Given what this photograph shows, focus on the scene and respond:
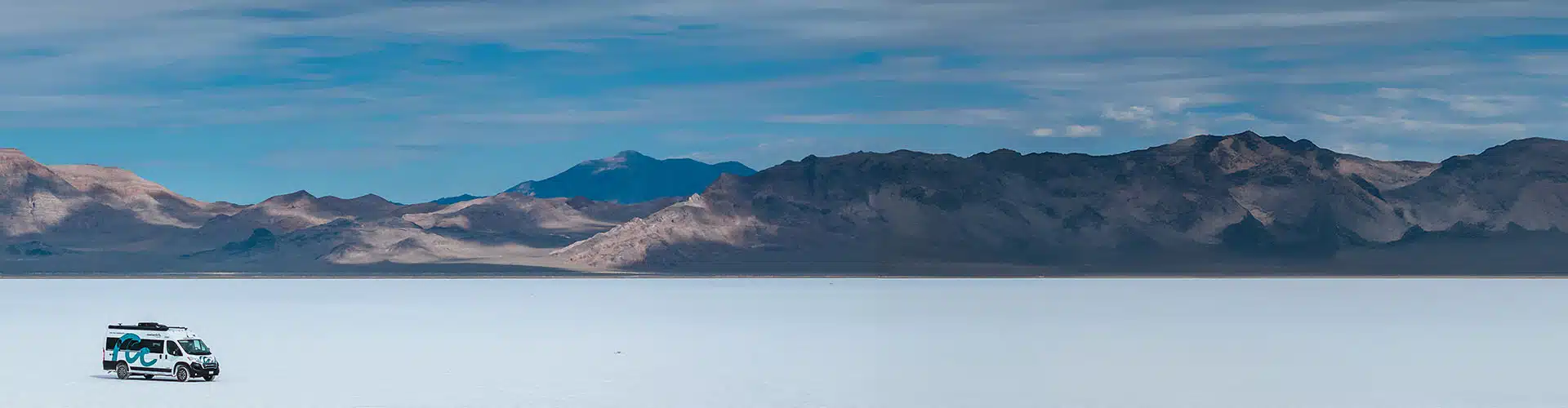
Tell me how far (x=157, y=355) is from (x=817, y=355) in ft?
54.5

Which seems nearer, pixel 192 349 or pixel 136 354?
pixel 136 354

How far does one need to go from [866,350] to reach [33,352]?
21085mm

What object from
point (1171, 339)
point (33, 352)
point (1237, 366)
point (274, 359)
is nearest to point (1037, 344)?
point (1171, 339)

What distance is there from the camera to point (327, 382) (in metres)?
34.4

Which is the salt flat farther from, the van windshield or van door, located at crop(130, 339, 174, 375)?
the van windshield

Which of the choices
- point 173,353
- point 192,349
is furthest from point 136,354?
point 192,349

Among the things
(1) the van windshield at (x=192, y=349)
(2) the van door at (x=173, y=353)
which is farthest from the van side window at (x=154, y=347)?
(1) the van windshield at (x=192, y=349)

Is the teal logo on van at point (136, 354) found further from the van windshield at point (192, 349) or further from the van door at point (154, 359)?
the van windshield at point (192, 349)

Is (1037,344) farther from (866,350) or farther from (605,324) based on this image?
(605,324)

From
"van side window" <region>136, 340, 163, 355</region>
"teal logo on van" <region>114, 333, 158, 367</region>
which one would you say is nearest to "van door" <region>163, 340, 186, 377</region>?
"van side window" <region>136, 340, 163, 355</region>

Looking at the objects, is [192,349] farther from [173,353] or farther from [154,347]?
[154,347]

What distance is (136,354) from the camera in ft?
111

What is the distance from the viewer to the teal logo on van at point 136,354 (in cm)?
3381

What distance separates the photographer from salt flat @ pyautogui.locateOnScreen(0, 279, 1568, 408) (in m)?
32.2
